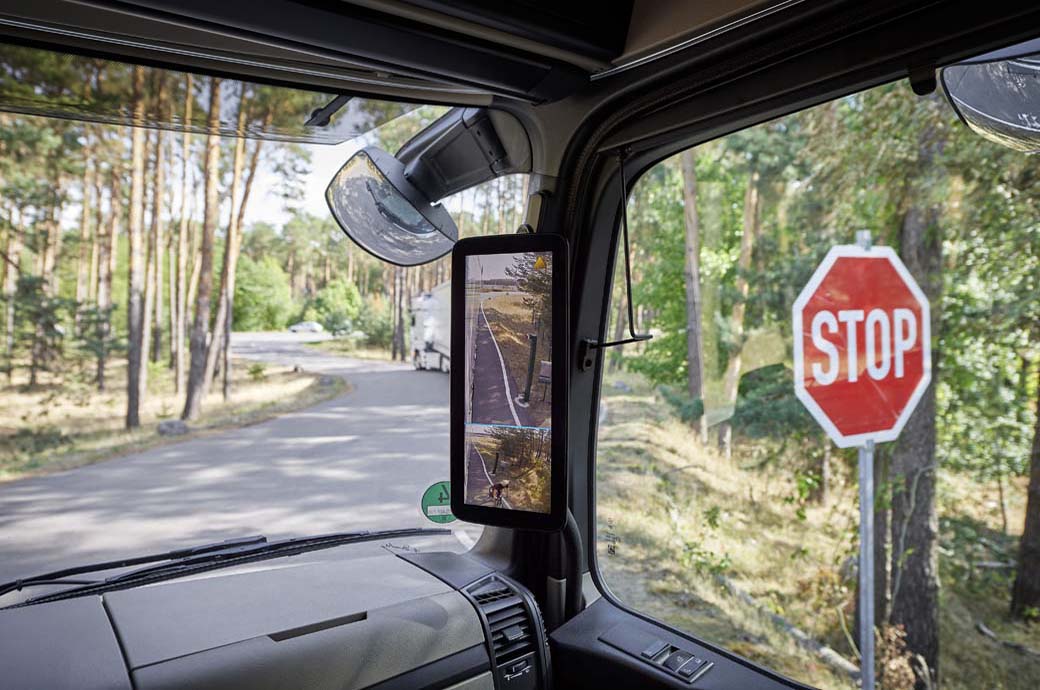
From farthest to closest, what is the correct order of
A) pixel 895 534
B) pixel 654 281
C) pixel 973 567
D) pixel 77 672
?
pixel 895 534 → pixel 973 567 → pixel 654 281 → pixel 77 672

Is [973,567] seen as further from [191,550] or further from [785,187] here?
[191,550]

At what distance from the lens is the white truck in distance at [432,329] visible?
1920mm

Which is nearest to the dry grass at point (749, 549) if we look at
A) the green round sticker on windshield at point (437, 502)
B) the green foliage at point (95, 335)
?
the green round sticker on windshield at point (437, 502)

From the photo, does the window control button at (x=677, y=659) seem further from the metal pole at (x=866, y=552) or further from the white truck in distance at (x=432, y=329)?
the white truck in distance at (x=432, y=329)

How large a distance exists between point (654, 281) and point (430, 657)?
1.87 meters

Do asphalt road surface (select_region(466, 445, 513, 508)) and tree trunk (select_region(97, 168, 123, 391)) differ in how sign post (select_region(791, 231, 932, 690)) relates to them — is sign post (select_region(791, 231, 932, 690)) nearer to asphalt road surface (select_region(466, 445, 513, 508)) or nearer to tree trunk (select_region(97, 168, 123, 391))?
asphalt road surface (select_region(466, 445, 513, 508))

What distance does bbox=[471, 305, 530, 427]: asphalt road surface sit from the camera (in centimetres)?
162

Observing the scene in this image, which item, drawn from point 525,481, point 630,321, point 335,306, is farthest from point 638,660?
point 335,306

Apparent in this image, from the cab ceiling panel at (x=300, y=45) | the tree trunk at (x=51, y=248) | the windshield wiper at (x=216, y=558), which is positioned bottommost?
the windshield wiper at (x=216, y=558)

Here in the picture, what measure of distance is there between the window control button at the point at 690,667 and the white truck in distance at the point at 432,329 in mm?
999

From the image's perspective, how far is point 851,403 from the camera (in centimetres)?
264

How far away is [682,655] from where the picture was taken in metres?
1.69

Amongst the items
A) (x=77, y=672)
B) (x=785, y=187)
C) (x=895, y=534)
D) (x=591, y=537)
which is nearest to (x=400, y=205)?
(x=591, y=537)

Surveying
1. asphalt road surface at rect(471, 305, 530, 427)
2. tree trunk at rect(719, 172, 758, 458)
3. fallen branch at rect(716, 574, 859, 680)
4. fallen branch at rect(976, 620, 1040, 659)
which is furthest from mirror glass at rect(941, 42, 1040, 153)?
fallen branch at rect(976, 620, 1040, 659)
